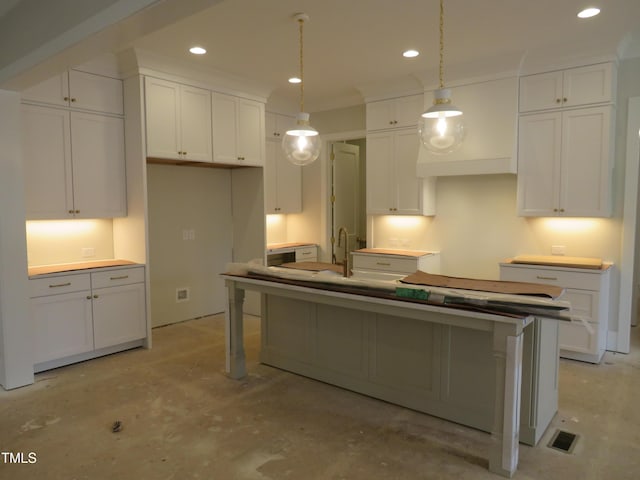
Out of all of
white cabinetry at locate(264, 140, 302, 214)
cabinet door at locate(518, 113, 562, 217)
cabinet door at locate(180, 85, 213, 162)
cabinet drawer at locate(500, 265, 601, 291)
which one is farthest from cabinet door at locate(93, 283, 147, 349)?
cabinet door at locate(518, 113, 562, 217)

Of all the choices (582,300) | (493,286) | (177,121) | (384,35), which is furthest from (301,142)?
(582,300)

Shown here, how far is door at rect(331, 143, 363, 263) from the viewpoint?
6.19 m

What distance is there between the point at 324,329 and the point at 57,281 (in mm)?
2266

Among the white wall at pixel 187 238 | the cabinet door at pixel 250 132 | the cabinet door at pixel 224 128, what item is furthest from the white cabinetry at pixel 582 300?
the white wall at pixel 187 238

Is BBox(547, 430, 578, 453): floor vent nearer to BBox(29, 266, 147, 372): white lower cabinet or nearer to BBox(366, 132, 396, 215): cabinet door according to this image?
BBox(366, 132, 396, 215): cabinet door

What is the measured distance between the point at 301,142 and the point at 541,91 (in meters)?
2.48

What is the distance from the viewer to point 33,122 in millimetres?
3736

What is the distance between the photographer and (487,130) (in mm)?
4434

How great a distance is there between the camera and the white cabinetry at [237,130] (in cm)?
484

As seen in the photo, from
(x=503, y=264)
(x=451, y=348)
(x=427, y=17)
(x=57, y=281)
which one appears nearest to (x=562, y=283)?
(x=503, y=264)

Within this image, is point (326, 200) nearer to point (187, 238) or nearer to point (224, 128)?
point (224, 128)

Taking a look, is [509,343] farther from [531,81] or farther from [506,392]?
[531,81]

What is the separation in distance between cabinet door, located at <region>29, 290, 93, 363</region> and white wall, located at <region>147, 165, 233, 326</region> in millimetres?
1114

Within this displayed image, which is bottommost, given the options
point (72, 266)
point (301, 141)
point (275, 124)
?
point (72, 266)
